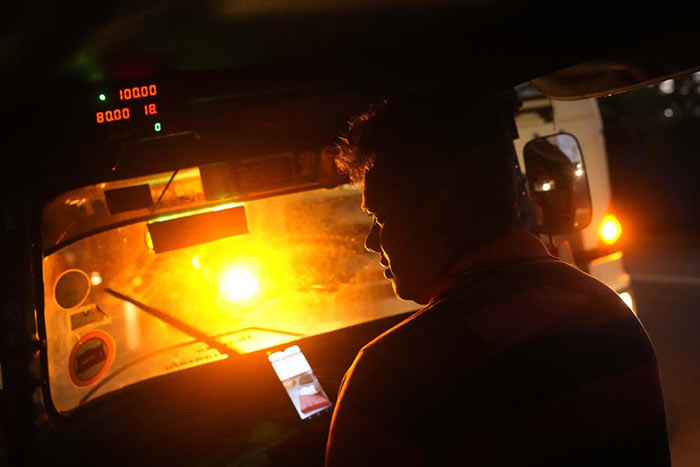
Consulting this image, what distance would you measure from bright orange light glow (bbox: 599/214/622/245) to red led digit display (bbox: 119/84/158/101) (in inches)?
130

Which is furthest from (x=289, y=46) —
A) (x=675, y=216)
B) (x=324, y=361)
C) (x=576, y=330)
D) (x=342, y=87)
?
(x=675, y=216)

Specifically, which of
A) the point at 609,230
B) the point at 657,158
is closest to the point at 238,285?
the point at 609,230

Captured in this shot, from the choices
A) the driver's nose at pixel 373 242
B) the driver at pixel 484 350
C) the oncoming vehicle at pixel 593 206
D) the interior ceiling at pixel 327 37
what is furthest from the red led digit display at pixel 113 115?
the oncoming vehicle at pixel 593 206

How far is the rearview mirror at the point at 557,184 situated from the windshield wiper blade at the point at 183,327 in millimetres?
1975

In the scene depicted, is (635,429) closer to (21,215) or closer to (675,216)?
(21,215)

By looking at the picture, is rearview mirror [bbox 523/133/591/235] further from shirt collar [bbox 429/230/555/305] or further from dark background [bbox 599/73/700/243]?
dark background [bbox 599/73/700/243]

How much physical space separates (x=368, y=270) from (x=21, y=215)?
185 centimetres

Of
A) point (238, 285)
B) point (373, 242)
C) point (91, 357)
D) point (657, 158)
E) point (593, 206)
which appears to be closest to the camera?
point (373, 242)

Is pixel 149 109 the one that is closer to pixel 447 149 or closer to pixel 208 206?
pixel 208 206

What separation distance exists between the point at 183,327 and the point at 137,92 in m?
1.24

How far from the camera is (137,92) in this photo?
2.40m

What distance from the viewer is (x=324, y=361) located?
2.89 meters

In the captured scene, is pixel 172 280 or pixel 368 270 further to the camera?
pixel 368 270

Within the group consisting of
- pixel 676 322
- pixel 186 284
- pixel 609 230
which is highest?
pixel 186 284
